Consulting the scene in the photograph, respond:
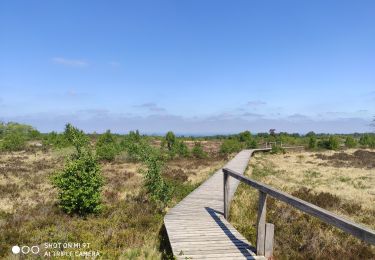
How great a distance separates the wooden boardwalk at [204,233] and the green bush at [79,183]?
2723 mm

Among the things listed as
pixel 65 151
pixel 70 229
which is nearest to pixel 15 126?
pixel 65 151

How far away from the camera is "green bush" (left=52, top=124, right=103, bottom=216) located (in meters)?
10.3

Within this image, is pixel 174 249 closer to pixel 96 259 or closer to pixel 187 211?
pixel 96 259

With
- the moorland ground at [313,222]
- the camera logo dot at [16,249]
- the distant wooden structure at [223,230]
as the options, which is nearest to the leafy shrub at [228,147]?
the moorland ground at [313,222]

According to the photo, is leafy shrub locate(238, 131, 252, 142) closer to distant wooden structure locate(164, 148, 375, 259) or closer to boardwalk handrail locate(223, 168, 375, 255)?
distant wooden structure locate(164, 148, 375, 259)

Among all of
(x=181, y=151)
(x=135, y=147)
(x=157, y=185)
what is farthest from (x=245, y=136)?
(x=157, y=185)

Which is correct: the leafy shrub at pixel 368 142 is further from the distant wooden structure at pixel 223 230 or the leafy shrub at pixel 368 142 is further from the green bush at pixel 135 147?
the distant wooden structure at pixel 223 230

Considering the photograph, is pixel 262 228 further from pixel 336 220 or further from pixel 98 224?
pixel 98 224

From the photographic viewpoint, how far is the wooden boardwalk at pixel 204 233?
6270 millimetres

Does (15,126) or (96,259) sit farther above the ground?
(15,126)

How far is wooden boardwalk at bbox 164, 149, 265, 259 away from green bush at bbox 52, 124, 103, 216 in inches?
107

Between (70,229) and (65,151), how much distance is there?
99.1 ft

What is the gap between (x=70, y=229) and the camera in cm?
888

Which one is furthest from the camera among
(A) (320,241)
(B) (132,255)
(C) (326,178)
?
(C) (326,178)
